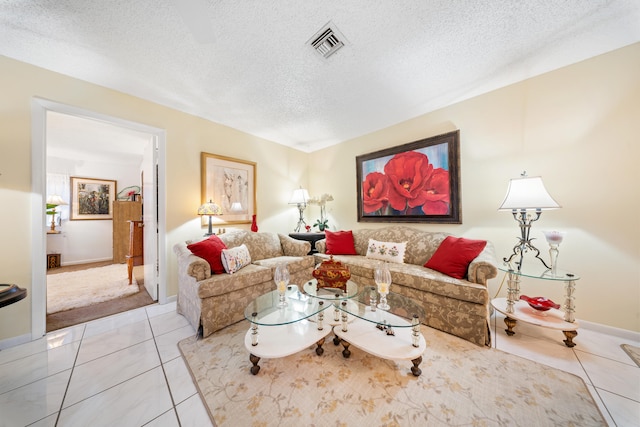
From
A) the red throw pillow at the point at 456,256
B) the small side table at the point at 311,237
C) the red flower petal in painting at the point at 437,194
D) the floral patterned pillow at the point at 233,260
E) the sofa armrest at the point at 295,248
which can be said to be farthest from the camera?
the small side table at the point at 311,237

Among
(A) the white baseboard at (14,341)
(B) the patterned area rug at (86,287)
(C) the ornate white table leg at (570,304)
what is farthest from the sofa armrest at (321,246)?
(A) the white baseboard at (14,341)

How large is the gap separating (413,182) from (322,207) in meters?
1.79

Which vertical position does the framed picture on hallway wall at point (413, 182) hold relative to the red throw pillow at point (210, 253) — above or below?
above

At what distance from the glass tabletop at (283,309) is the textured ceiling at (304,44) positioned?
2162 millimetres

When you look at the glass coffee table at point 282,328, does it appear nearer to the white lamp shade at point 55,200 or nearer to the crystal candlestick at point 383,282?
the crystal candlestick at point 383,282

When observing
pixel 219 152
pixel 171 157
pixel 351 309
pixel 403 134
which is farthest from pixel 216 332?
pixel 403 134

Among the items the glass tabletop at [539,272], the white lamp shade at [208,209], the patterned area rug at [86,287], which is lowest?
the patterned area rug at [86,287]

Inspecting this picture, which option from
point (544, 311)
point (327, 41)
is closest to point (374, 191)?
point (327, 41)

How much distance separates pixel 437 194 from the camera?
2768mm

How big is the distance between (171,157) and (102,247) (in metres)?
4.11

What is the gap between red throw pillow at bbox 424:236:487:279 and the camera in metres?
2.07

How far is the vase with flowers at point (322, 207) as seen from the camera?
3953 millimetres

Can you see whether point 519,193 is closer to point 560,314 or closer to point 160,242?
point 560,314

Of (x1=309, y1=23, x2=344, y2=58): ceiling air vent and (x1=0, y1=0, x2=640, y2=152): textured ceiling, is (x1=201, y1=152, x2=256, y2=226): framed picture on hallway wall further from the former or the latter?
(x1=309, y1=23, x2=344, y2=58): ceiling air vent
